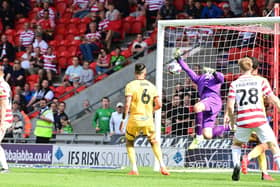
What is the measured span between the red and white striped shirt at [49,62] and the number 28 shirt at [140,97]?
12.3 m

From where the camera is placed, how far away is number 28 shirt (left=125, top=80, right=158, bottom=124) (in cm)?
1563

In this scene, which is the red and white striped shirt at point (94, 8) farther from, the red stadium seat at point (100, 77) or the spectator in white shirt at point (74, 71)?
the red stadium seat at point (100, 77)

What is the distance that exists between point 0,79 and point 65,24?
45.7 ft

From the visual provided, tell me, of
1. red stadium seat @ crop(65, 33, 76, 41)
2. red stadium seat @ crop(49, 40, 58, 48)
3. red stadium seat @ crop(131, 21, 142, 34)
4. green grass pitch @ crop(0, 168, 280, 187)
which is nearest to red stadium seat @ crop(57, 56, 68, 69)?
red stadium seat @ crop(49, 40, 58, 48)

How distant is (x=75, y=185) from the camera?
1249 cm

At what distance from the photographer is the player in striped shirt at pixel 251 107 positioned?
13.7 metres

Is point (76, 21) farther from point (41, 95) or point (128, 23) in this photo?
point (41, 95)

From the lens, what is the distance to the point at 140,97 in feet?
51.4

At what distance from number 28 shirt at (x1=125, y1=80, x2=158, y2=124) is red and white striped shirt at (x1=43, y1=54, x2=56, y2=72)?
40.2ft

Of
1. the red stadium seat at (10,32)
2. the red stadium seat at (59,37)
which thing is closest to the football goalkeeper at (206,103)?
the red stadium seat at (59,37)

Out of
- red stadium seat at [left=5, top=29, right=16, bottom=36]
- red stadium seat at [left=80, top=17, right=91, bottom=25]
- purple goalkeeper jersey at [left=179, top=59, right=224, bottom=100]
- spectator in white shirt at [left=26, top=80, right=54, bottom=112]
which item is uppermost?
red stadium seat at [left=80, top=17, right=91, bottom=25]

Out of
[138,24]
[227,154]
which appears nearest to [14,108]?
[138,24]

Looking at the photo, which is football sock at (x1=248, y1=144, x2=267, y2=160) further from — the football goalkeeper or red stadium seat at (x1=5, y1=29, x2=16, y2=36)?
red stadium seat at (x1=5, y1=29, x2=16, y2=36)

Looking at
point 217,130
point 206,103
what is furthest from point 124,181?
point 217,130
